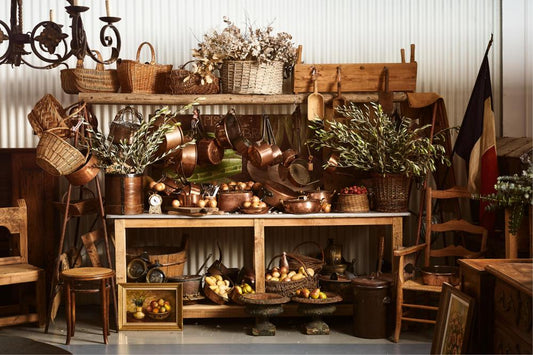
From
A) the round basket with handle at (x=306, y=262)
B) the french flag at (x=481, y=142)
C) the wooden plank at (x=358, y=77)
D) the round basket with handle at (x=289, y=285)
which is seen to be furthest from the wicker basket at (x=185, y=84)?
the french flag at (x=481, y=142)

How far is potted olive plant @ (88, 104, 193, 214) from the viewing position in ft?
22.2

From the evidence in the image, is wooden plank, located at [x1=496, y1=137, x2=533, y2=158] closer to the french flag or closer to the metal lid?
the french flag

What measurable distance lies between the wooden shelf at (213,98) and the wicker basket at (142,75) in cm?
9

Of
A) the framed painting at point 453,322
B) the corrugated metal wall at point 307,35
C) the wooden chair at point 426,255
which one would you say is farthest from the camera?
the corrugated metal wall at point 307,35

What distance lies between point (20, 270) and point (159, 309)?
127 centimetres

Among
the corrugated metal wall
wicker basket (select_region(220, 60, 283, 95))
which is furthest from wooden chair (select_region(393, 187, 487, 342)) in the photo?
wicker basket (select_region(220, 60, 283, 95))

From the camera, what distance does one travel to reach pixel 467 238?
7289 mm

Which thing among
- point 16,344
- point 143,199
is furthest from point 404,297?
point 16,344

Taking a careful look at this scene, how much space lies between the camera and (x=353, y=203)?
22.5 feet

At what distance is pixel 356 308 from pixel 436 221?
3.91ft

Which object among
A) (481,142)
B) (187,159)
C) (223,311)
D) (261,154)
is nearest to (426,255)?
(481,142)

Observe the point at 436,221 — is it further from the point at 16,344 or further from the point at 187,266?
the point at 16,344

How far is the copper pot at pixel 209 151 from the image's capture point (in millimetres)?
7199

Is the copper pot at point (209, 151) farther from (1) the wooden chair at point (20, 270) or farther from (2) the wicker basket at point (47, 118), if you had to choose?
(1) the wooden chair at point (20, 270)
